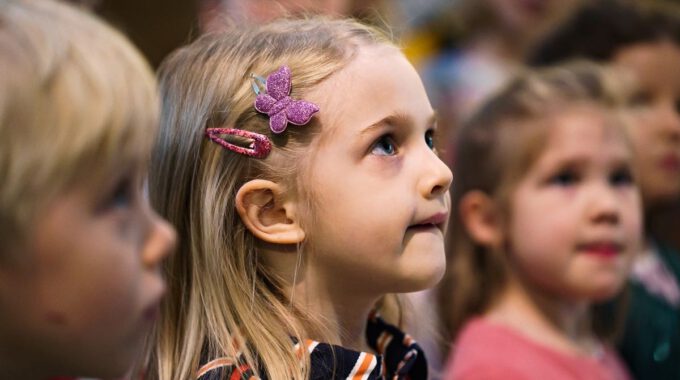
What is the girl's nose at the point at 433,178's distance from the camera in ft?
4.27

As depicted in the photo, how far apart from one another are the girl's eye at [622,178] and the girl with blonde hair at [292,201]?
28.8 inches

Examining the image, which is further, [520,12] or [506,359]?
[520,12]

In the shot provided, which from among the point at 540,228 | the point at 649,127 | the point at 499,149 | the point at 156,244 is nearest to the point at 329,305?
the point at 156,244

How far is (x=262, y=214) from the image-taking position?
1340mm

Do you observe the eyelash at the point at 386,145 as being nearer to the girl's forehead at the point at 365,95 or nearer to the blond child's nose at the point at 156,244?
the girl's forehead at the point at 365,95

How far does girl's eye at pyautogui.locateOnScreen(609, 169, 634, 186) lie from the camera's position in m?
1.95

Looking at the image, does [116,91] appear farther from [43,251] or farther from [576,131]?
[576,131]

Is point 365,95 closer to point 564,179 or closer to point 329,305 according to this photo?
point 329,305

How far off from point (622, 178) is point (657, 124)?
502 mm

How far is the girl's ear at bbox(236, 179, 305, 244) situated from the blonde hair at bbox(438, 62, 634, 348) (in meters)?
0.79

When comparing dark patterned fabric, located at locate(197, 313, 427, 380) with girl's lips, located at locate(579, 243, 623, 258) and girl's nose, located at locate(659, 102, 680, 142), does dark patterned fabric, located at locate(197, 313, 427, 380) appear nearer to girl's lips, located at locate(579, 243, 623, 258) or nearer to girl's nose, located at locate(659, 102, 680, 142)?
girl's lips, located at locate(579, 243, 623, 258)

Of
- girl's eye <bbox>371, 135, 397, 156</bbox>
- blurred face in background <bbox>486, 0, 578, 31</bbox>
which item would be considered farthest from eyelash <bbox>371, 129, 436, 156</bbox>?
blurred face in background <bbox>486, 0, 578, 31</bbox>

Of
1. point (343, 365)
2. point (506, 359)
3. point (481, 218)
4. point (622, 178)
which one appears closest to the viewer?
point (343, 365)

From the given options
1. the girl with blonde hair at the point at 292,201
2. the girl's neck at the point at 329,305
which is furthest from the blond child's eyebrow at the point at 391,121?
the girl's neck at the point at 329,305
